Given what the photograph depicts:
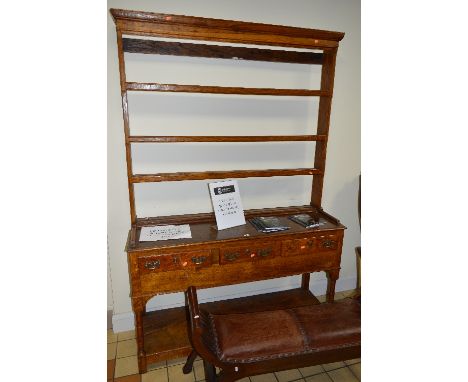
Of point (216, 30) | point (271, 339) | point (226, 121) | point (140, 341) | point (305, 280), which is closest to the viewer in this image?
point (271, 339)

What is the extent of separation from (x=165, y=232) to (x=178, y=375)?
1.16 m

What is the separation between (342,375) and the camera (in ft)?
7.27

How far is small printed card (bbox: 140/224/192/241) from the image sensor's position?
2098 mm

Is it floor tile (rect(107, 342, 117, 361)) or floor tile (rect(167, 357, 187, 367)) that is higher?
floor tile (rect(107, 342, 117, 361))

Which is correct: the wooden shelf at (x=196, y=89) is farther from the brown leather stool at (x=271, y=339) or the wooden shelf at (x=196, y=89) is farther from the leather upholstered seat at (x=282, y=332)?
the leather upholstered seat at (x=282, y=332)

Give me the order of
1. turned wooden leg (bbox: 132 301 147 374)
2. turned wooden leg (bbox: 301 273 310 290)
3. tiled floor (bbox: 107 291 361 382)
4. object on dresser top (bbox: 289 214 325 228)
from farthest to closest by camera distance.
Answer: turned wooden leg (bbox: 301 273 310 290) → object on dresser top (bbox: 289 214 325 228) → tiled floor (bbox: 107 291 361 382) → turned wooden leg (bbox: 132 301 147 374)

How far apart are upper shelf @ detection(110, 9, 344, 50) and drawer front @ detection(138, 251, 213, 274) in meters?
1.57

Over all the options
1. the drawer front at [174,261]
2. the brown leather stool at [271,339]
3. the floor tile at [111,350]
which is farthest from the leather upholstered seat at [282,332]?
the floor tile at [111,350]

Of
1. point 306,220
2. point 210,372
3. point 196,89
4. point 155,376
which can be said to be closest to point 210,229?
point 306,220

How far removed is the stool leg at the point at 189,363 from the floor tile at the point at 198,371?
55 mm

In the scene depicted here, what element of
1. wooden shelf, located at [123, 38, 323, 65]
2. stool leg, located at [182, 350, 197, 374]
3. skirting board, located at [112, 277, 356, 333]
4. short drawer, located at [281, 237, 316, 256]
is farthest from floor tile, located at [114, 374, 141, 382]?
wooden shelf, located at [123, 38, 323, 65]

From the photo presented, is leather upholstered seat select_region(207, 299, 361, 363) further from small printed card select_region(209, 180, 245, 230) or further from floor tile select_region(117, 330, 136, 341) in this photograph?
floor tile select_region(117, 330, 136, 341)

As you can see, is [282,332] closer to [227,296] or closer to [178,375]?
[178,375]
